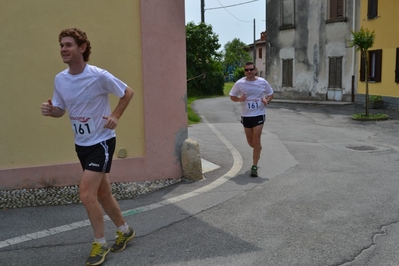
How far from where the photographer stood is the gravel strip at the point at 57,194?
19.9 feet

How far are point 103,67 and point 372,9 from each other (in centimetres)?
1864

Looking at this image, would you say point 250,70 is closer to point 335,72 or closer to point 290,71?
point 335,72

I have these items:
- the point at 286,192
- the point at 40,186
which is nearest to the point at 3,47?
the point at 40,186

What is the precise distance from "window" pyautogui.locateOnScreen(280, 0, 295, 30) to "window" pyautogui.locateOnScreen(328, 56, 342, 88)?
13.1 ft

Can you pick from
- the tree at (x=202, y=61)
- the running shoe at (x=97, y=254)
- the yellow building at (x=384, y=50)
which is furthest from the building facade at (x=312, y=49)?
the running shoe at (x=97, y=254)

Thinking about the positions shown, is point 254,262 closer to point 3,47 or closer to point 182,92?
point 182,92

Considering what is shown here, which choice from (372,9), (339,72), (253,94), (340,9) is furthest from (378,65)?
(253,94)

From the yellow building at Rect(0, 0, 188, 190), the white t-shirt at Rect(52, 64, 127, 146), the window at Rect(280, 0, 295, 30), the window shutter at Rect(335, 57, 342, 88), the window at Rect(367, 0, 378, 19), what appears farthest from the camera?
the window at Rect(280, 0, 295, 30)

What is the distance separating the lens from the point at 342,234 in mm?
4648

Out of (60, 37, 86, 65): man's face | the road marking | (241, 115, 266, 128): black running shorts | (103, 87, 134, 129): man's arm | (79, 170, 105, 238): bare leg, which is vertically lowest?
the road marking

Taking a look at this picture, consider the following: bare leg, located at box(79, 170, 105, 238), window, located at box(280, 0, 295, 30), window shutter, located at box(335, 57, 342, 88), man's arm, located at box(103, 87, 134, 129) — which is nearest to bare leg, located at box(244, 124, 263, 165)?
man's arm, located at box(103, 87, 134, 129)

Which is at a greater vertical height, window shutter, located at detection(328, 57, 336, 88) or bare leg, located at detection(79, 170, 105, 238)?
window shutter, located at detection(328, 57, 336, 88)

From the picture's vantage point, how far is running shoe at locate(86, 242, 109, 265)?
13.1 ft

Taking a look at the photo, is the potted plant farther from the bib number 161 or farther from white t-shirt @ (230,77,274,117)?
the bib number 161
